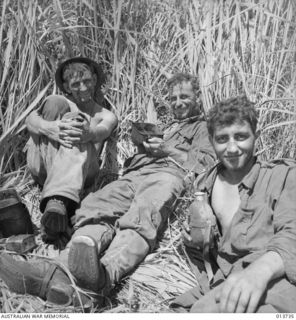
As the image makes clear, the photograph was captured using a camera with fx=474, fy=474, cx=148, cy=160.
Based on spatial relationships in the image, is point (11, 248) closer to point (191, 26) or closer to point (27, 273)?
point (27, 273)

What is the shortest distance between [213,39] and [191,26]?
196 mm

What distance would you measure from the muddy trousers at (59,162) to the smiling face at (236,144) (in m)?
0.74

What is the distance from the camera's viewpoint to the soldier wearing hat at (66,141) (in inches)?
86.0

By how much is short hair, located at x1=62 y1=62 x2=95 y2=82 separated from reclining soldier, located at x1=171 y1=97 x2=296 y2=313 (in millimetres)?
979

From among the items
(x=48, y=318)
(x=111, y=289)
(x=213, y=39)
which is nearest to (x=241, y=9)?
(x=213, y=39)

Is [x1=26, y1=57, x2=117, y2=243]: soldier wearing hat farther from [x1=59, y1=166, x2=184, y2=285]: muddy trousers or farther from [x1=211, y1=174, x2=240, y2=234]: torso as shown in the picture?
[x1=211, y1=174, x2=240, y2=234]: torso

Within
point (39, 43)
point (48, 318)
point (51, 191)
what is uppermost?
point (39, 43)

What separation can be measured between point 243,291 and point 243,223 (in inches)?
15.7

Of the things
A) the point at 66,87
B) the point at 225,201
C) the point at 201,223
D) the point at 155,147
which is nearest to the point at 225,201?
the point at 225,201

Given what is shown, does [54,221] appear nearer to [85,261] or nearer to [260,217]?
[85,261]

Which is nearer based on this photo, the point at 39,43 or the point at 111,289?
the point at 111,289

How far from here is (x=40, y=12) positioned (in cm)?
293

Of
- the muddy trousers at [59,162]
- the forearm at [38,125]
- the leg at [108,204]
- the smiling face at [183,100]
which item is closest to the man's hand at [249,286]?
the leg at [108,204]

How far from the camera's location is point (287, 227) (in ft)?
5.30
